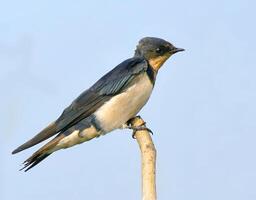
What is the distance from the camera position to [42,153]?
6.40 m

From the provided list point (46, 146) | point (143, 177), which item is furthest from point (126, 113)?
point (143, 177)

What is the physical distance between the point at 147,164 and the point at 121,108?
2.02 metres

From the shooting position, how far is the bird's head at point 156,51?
23.4ft

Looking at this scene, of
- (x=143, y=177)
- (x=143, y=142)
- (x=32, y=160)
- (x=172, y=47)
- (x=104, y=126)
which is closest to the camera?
(x=143, y=177)

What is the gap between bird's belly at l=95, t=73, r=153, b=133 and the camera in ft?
22.0

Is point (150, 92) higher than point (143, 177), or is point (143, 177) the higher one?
point (150, 92)

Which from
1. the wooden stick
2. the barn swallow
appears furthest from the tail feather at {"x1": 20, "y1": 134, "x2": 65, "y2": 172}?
the wooden stick

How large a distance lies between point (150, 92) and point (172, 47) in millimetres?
530

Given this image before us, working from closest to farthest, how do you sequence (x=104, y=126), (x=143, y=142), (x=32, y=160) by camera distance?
(x=143, y=142) < (x=32, y=160) < (x=104, y=126)

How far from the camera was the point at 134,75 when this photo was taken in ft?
22.4

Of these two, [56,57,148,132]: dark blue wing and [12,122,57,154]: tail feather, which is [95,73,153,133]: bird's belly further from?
[12,122,57,154]: tail feather

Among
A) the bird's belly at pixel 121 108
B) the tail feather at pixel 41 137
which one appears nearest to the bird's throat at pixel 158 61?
the bird's belly at pixel 121 108

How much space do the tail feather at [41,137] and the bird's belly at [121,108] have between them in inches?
18.9

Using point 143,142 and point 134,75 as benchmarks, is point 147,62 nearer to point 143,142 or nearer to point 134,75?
point 134,75
